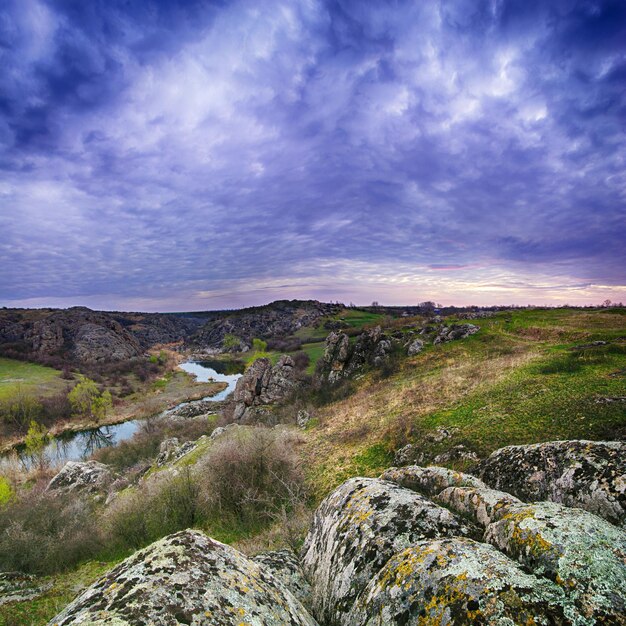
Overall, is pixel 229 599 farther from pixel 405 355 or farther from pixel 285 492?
pixel 405 355

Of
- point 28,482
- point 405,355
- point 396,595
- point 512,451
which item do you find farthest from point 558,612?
point 28,482

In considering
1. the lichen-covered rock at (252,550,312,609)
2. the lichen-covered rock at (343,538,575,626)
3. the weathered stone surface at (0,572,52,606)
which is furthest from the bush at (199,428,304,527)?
the lichen-covered rock at (343,538,575,626)

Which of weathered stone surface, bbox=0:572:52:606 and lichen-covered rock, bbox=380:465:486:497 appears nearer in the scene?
lichen-covered rock, bbox=380:465:486:497

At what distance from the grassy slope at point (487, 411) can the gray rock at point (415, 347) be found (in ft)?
45.4

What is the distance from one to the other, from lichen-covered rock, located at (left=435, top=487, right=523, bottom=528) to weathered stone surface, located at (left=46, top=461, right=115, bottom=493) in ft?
126

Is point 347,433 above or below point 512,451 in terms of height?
below

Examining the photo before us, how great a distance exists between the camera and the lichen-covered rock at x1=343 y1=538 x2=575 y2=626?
3191 millimetres

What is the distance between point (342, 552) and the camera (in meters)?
5.64

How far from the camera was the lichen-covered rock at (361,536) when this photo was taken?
5.03 m

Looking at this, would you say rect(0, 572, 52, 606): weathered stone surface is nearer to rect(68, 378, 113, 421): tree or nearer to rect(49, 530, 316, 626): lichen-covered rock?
rect(49, 530, 316, 626): lichen-covered rock

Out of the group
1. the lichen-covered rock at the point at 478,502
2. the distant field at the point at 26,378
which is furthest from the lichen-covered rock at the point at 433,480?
the distant field at the point at 26,378

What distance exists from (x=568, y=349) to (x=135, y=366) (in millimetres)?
149389

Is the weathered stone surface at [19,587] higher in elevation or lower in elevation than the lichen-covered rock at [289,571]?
lower

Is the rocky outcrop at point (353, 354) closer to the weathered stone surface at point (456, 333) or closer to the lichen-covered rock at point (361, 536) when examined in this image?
the weathered stone surface at point (456, 333)
